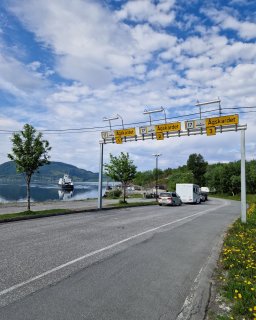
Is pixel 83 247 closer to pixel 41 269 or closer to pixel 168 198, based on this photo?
pixel 41 269

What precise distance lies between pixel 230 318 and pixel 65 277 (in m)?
3.24

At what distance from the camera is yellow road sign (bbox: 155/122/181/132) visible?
74.5 feet

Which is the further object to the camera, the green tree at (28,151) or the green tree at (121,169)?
the green tree at (121,169)

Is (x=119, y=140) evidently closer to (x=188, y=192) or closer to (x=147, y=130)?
(x=147, y=130)

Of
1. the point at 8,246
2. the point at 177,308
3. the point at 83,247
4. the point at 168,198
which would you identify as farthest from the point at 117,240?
the point at 168,198

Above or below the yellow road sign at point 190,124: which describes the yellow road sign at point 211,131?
below

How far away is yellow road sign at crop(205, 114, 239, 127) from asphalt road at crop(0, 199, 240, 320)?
33.4ft

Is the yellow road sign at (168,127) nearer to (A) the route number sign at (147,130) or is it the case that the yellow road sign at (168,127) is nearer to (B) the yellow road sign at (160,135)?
(B) the yellow road sign at (160,135)

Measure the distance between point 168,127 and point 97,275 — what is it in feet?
57.3

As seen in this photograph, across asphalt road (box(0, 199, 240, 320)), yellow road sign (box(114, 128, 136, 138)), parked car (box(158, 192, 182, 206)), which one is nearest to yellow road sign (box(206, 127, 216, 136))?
yellow road sign (box(114, 128, 136, 138))

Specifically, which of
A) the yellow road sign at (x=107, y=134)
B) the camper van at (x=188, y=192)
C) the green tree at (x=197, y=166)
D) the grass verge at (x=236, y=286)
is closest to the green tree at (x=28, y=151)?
the yellow road sign at (x=107, y=134)

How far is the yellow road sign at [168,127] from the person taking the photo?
2272 centimetres

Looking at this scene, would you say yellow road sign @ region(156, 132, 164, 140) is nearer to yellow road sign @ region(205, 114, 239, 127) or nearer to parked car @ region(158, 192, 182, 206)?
yellow road sign @ region(205, 114, 239, 127)

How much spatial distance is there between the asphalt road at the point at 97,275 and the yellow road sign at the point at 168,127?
12.2m
